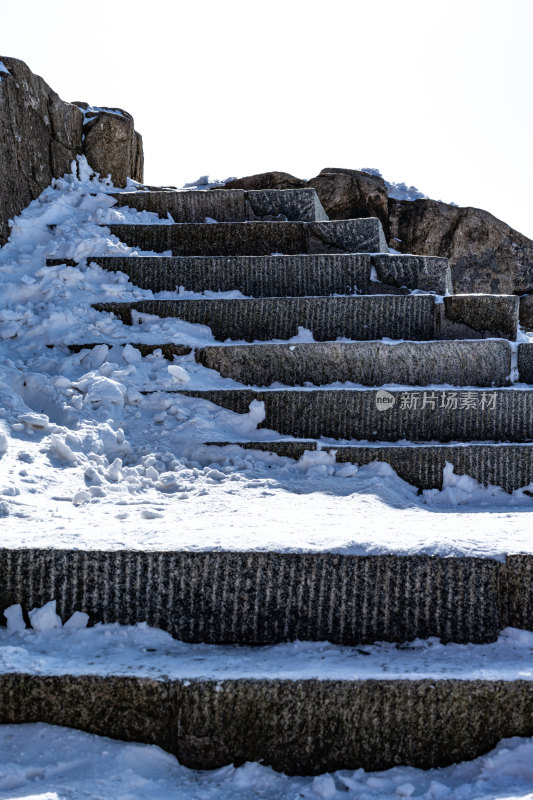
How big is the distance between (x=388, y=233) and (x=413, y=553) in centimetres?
510

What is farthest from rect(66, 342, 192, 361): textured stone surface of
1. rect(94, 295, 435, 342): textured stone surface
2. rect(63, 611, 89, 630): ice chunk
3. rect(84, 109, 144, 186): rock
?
rect(84, 109, 144, 186): rock

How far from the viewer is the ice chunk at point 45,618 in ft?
5.36

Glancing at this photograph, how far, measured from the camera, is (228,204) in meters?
4.32

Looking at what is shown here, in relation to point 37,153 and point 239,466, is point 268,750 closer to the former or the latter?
point 239,466

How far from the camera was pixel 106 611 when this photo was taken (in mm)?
1679

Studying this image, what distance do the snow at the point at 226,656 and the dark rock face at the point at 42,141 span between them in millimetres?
2514

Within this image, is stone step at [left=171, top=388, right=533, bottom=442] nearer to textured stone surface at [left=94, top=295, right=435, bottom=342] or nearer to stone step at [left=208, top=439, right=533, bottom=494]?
stone step at [left=208, top=439, right=533, bottom=494]

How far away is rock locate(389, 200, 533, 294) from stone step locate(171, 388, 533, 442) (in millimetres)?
3986

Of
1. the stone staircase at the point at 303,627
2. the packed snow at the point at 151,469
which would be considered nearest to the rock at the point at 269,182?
the packed snow at the point at 151,469

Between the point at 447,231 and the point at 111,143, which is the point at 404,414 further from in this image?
the point at 447,231

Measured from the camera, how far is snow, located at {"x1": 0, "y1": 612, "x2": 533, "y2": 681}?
1.44 metres

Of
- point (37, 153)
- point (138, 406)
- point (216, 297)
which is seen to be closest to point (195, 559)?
point (138, 406)

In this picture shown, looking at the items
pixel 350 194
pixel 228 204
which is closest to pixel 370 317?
pixel 228 204

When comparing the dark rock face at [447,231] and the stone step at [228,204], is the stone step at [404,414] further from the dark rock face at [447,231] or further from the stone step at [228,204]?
the dark rock face at [447,231]
